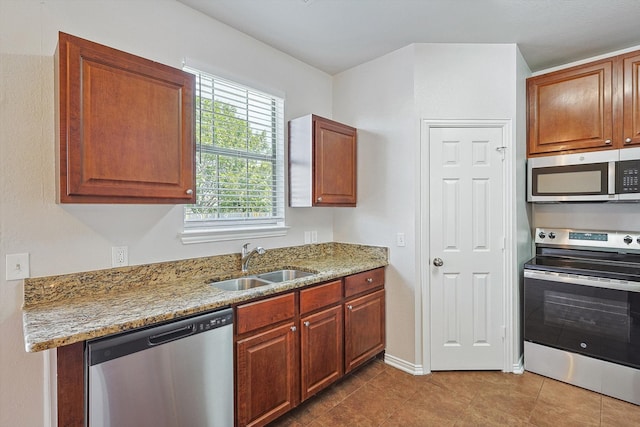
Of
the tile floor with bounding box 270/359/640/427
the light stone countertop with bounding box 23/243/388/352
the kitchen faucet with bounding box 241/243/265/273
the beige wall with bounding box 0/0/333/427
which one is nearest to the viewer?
the light stone countertop with bounding box 23/243/388/352

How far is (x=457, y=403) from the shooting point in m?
2.31

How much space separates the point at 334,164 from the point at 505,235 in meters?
1.55

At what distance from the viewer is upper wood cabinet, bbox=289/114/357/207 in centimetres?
273

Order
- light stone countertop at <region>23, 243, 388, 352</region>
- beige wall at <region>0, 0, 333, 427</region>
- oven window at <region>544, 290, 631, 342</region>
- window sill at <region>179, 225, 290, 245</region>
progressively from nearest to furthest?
light stone countertop at <region>23, 243, 388, 352</region> → beige wall at <region>0, 0, 333, 427</region> → window sill at <region>179, 225, 290, 245</region> → oven window at <region>544, 290, 631, 342</region>

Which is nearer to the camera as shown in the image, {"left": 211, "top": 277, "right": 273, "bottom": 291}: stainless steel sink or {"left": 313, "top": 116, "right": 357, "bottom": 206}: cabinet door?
{"left": 211, "top": 277, "right": 273, "bottom": 291}: stainless steel sink

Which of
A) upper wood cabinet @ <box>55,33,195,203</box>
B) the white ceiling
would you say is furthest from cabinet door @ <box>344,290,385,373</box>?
the white ceiling

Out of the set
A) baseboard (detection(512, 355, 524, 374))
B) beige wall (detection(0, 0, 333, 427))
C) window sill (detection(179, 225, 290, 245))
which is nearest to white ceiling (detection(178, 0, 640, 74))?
beige wall (detection(0, 0, 333, 427))

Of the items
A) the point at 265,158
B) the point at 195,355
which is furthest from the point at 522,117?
the point at 195,355

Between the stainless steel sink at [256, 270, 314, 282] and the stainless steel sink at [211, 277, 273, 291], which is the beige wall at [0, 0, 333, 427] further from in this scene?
the stainless steel sink at [256, 270, 314, 282]

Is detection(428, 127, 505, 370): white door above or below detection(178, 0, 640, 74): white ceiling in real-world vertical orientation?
below

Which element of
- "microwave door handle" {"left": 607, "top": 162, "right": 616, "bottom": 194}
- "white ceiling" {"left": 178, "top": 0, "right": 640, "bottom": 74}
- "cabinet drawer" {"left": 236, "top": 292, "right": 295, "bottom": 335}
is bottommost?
"cabinet drawer" {"left": 236, "top": 292, "right": 295, "bottom": 335}

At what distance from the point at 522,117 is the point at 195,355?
10.2 feet

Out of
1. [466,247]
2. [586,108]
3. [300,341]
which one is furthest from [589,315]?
[300,341]

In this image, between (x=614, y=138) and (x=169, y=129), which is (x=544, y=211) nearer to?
(x=614, y=138)
